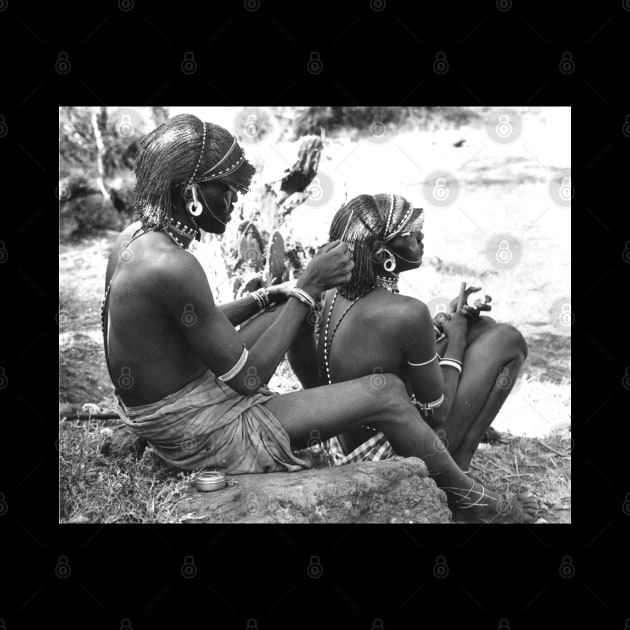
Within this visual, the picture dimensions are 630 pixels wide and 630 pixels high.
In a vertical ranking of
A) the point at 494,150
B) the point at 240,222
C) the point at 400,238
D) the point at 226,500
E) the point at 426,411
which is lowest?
the point at 226,500

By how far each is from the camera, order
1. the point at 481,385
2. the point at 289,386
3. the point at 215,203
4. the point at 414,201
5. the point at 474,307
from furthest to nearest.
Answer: the point at 414,201, the point at 289,386, the point at 474,307, the point at 481,385, the point at 215,203

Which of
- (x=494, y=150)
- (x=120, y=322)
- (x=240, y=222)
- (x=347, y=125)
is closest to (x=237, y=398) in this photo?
(x=120, y=322)

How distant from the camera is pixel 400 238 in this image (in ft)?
15.4

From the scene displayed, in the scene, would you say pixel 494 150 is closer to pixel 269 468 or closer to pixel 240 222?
pixel 240 222

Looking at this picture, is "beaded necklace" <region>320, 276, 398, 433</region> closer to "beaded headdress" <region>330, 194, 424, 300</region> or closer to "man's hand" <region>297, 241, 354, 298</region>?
"beaded headdress" <region>330, 194, 424, 300</region>

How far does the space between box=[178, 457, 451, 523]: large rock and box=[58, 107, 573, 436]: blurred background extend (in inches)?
91.6

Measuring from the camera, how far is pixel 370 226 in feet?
15.4

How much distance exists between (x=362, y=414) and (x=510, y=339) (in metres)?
1.24

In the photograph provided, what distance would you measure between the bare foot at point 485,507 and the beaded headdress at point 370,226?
4.44 ft

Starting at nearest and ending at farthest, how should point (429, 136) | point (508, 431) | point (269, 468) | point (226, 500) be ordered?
point (226, 500) < point (269, 468) < point (508, 431) < point (429, 136)

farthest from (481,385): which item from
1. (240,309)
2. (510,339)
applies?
(240,309)

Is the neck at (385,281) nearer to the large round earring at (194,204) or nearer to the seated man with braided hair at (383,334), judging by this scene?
the seated man with braided hair at (383,334)

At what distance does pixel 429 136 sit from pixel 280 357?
354 centimetres

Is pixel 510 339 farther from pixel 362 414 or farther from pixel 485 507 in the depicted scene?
pixel 362 414
